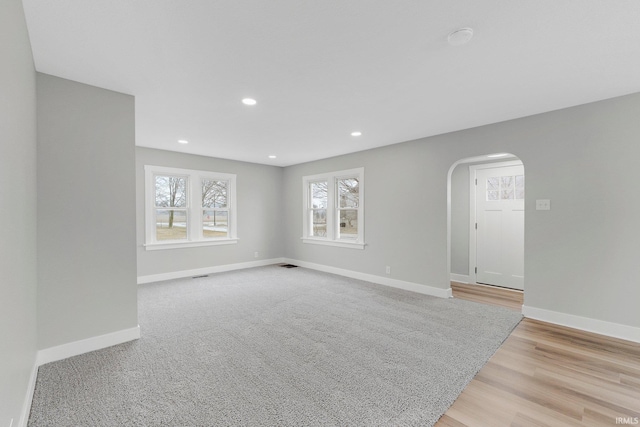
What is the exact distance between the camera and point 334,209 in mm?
5961

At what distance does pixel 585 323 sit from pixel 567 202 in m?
1.36

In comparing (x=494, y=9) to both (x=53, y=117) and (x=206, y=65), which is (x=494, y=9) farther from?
(x=53, y=117)

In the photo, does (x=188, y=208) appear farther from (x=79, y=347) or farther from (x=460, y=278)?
(x=460, y=278)

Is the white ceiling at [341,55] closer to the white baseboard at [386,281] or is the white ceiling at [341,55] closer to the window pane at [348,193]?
the window pane at [348,193]

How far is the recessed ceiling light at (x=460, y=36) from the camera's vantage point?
183 centimetres

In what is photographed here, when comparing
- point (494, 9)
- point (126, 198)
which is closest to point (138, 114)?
point (126, 198)

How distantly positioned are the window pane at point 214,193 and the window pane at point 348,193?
2.55m

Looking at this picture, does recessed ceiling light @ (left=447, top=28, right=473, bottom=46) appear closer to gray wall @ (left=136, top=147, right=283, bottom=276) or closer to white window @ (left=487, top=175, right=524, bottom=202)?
white window @ (left=487, top=175, right=524, bottom=202)

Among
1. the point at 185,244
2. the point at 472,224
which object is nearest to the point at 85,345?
the point at 185,244

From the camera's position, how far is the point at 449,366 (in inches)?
92.0

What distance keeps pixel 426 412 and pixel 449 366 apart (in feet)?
2.21

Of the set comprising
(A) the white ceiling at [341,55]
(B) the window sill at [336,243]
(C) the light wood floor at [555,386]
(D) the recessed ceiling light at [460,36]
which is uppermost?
(A) the white ceiling at [341,55]

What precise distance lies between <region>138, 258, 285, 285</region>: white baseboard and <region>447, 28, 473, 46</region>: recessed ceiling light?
558 centimetres

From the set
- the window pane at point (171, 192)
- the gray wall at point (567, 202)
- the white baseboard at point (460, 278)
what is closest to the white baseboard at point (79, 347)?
the window pane at point (171, 192)
